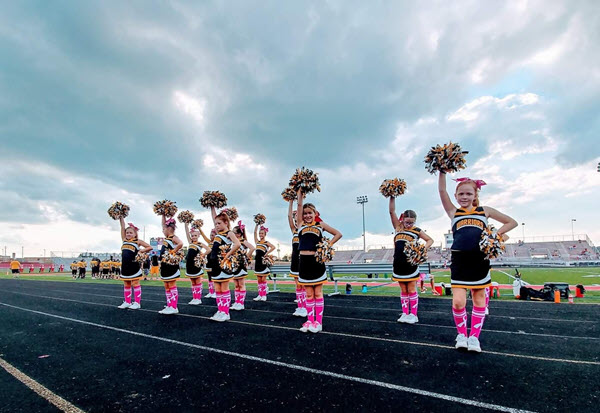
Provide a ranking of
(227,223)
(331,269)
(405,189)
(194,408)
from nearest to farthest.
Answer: (194,408) → (405,189) → (227,223) → (331,269)

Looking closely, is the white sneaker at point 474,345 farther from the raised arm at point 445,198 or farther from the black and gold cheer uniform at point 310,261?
the black and gold cheer uniform at point 310,261

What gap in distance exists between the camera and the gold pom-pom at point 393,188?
264 inches

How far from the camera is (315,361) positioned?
4.16 metres

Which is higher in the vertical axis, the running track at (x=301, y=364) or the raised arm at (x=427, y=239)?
the raised arm at (x=427, y=239)

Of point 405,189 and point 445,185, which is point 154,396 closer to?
point 445,185

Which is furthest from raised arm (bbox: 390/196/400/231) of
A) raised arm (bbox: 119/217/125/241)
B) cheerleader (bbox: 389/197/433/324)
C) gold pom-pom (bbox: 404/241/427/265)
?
raised arm (bbox: 119/217/125/241)

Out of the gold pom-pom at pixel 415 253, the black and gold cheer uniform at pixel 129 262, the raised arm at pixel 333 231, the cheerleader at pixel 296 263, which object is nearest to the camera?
the gold pom-pom at pixel 415 253

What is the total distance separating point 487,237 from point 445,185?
999 millimetres

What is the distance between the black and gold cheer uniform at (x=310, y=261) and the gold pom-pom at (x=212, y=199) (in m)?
3.40

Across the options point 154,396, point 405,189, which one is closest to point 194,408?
point 154,396

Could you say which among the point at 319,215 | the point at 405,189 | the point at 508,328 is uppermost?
the point at 405,189

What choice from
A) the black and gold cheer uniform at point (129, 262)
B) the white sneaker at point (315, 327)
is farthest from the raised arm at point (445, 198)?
the black and gold cheer uniform at point (129, 262)

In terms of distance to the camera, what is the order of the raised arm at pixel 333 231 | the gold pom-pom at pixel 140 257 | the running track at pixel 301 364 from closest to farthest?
1. the running track at pixel 301 364
2. the raised arm at pixel 333 231
3. the gold pom-pom at pixel 140 257

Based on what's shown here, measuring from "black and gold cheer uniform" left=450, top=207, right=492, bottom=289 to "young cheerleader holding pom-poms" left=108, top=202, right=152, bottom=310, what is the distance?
7.60m
